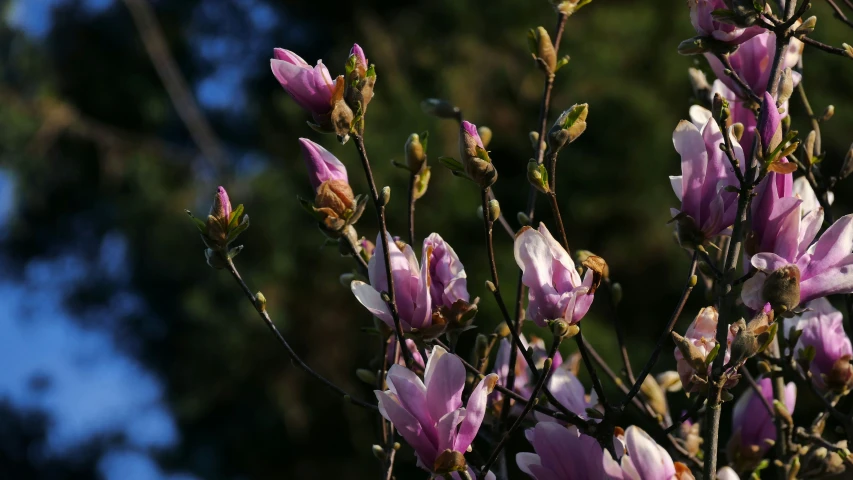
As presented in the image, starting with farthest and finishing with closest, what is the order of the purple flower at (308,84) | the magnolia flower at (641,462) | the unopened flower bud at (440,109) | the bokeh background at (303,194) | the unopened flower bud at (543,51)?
the bokeh background at (303,194), the unopened flower bud at (440,109), the unopened flower bud at (543,51), the purple flower at (308,84), the magnolia flower at (641,462)

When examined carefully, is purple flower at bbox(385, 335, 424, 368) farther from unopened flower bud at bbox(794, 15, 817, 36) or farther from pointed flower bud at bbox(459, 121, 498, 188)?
unopened flower bud at bbox(794, 15, 817, 36)

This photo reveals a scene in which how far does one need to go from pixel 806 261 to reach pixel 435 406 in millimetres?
242

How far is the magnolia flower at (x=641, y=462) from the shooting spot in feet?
1.60

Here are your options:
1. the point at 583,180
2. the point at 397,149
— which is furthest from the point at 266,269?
the point at 583,180

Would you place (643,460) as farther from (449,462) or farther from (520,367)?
(520,367)

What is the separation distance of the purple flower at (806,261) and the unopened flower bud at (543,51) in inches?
10.1

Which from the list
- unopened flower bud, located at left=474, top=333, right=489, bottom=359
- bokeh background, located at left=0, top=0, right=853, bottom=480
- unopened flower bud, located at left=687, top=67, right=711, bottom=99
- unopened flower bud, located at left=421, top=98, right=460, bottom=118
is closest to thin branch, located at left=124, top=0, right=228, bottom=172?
bokeh background, located at left=0, top=0, right=853, bottom=480

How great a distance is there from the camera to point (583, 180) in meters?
4.04

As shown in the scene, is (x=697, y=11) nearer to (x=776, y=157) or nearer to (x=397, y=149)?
(x=776, y=157)

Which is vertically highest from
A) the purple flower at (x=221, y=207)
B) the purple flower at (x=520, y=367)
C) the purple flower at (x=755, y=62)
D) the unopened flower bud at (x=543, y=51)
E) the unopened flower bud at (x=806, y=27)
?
the unopened flower bud at (x=806, y=27)

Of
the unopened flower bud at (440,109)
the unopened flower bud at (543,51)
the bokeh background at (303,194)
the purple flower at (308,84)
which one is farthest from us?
the bokeh background at (303,194)

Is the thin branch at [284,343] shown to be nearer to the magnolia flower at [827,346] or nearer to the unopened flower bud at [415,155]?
the unopened flower bud at [415,155]

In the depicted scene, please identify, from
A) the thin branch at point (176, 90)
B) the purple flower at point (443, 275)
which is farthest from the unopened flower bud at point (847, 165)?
the thin branch at point (176, 90)

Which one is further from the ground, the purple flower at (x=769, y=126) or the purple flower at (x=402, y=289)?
the purple flower at (x=769, y=126)
